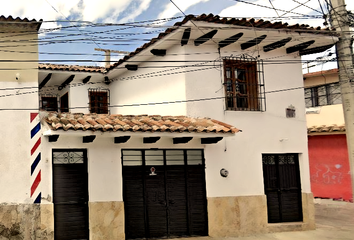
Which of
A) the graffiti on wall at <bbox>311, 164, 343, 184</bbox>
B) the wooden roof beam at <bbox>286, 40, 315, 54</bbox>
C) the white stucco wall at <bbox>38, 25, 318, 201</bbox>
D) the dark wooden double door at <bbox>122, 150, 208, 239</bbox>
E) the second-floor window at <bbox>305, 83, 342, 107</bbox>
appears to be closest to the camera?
the white stucco wall at <bbox>38, 25, 318, 201</bbox>

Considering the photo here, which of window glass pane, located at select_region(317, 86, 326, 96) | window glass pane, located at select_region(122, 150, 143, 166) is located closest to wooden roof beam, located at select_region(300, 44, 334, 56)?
window glass pane, located at select_region(122, 150, 143, 166)

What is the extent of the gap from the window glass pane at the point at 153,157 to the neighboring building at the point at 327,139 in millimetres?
9676

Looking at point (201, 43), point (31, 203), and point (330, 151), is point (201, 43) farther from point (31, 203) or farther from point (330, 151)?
point (330, 151)

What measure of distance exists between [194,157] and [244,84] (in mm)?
2859

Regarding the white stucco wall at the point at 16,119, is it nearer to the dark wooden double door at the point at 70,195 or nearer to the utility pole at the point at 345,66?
the dark wooden double door at the point at 70,195

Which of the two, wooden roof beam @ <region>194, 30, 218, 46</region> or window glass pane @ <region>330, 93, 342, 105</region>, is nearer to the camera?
wooden roof beam @ <region>194, 30, 218, 46</region>

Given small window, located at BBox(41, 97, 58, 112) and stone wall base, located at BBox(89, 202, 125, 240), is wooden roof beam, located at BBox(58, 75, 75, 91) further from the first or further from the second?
stone wall base, located at BBox(89, 202, 125, 240)

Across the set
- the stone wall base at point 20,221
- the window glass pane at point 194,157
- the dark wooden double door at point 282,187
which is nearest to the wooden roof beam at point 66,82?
the window glass pane at point 194,157

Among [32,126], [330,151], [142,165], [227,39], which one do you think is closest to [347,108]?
[227,39]

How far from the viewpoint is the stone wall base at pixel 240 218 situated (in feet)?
37.9

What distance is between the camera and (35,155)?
999 cm

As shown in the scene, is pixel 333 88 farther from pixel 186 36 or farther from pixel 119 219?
pixel 119 219

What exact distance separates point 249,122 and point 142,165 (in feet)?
11.3

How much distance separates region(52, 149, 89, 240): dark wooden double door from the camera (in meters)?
10.1
